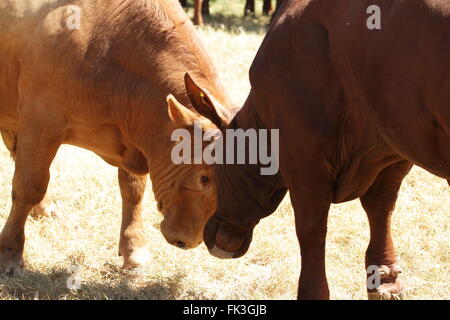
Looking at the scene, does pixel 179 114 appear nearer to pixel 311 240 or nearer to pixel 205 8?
pixel 311 240

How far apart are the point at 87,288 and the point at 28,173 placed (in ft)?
2.62

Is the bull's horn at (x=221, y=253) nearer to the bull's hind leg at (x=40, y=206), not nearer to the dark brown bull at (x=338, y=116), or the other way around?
the dark brown bull at (x=338, y=116)

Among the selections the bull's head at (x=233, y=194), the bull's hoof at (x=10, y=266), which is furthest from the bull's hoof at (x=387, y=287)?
the bull's hoof at (x=10, y=266)

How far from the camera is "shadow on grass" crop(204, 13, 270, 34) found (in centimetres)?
1470

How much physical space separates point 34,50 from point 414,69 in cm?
277

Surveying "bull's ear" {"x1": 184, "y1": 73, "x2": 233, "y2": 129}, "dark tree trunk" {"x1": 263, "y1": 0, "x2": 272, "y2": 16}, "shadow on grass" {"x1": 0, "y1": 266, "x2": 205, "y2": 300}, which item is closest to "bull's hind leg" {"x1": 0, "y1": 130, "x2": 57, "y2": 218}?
"shadow on grass" {"x1": 0, "y1": 266, "x2": 205, "y2": 300}

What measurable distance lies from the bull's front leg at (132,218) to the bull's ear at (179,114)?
1099 millimetres

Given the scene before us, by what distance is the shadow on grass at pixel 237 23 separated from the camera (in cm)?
1470

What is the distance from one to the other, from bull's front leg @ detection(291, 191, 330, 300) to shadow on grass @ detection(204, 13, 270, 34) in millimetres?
10664

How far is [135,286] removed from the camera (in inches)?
200

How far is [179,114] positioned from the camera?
457 centimetres

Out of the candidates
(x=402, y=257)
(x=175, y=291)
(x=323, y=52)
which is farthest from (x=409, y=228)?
(x=323, y=52)

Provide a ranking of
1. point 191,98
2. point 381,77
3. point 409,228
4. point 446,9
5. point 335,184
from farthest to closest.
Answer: point 409,228 < point 191,98 < point 335,184 < point 381,77 < point 446,9

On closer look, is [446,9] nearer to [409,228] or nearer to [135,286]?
[135,286]
